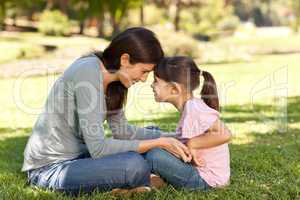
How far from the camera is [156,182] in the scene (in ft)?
13.8

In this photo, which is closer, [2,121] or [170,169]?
[170,169]

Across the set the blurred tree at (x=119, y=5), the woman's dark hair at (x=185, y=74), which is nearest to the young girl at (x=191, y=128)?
the woman's dark hair at (x=185, y=74)

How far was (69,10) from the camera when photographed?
41.8m

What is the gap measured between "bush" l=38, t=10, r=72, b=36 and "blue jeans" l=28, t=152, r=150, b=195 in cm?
3390

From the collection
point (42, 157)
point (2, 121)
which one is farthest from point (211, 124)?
point (2, 121)

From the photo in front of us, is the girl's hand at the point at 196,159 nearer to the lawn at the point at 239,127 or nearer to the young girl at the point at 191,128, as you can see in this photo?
the young girl at the point at 191,128

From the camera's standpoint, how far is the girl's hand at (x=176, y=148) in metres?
3.97

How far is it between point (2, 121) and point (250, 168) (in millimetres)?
4476

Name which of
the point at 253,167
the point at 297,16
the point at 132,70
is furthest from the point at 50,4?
the point at 132,70

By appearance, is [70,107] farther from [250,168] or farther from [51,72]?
[51,72]

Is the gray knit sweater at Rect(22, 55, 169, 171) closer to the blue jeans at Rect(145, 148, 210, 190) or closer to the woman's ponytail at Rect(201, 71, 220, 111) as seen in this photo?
the blue jeans at Rect(145, 148, 210, 190)

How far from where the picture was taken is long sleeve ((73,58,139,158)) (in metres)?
3.90

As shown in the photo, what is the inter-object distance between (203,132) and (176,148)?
22 centimetres

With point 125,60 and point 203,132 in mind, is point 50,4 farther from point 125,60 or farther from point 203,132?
point 203,132
